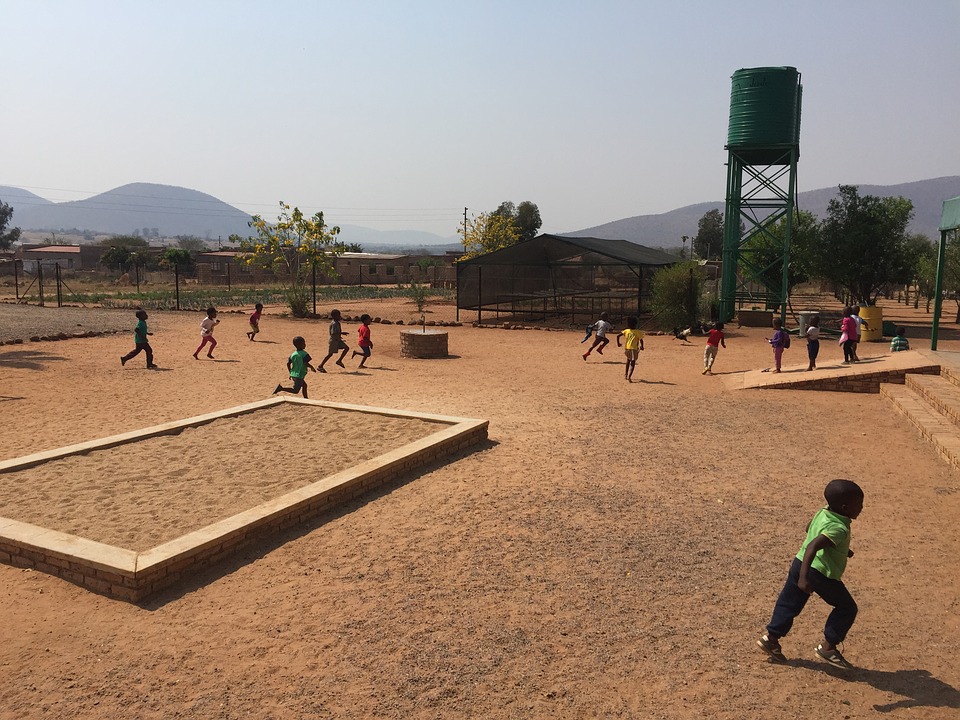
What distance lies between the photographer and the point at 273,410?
10.1 metres

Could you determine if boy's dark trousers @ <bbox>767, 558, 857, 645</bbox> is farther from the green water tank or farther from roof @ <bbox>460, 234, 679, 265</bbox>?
the green water tank

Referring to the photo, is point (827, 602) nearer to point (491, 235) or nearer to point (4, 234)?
point (491, 235)

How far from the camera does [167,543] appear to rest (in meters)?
5.36

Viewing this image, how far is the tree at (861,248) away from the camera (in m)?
28.4

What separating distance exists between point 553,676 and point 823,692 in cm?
144

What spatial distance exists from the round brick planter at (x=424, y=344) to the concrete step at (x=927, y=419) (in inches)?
365

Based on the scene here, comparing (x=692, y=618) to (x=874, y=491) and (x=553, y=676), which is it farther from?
(x=874, y=491)

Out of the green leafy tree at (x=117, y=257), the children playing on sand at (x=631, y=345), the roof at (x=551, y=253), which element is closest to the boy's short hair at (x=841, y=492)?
the children playing on sand at (x=631, y=345)

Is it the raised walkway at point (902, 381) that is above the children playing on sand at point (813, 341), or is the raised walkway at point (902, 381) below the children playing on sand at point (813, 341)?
below

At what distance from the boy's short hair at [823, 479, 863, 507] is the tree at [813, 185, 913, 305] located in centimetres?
2768

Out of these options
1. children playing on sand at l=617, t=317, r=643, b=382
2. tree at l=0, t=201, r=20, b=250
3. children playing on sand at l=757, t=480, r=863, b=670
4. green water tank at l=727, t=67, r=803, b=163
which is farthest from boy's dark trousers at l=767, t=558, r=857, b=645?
tree at l=0, t=201, r=20, b=250

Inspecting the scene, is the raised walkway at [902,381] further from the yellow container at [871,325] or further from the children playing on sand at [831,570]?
the yellow container at [871,325]

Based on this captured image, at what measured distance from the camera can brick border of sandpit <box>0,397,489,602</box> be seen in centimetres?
498

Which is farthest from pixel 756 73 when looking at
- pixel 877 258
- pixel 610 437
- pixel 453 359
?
pixel 610 437
